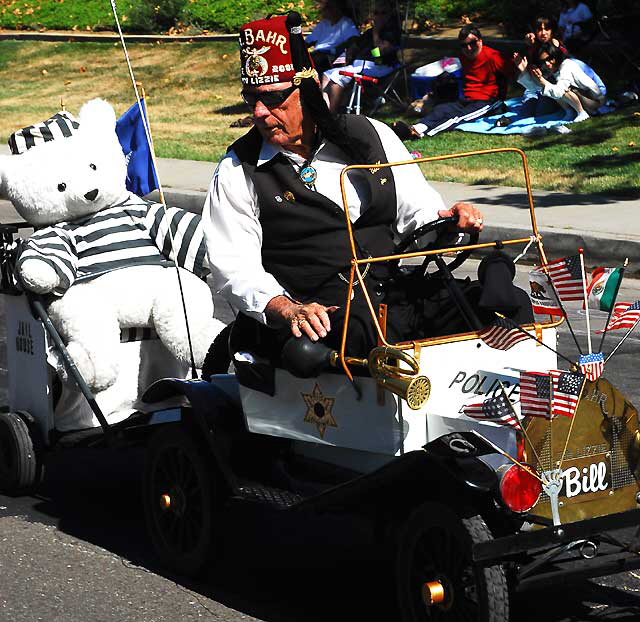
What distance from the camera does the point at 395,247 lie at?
4.66m

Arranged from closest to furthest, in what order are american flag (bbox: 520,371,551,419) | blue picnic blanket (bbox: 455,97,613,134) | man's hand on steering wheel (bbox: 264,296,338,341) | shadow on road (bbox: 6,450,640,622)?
american flag (bbox: 520,371,551,419), man's hand on steering wheel (bbox: 264,296,338,341), shadow on road (bbox: 6,450,640,622), blue picnic blanket (bbox: 455,97,613,134)

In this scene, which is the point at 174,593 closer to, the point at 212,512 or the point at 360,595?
the point at 212,512

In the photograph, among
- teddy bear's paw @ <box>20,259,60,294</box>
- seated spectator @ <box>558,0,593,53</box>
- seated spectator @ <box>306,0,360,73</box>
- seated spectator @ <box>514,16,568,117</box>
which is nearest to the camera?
teddy bear's paw @ <box>20,259,60,294</box>

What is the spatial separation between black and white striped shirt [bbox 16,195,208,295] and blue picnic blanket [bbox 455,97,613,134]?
358 inches

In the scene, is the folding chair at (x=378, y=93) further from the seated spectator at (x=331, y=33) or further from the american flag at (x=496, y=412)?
the american flag at (x=496, y=412)

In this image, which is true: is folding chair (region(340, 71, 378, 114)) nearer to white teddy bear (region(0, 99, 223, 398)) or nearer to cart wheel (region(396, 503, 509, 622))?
white teddy bear (region(0, 99, 223, 398))

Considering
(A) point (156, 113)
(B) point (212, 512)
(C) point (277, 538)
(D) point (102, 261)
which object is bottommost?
(A) point (156, 113)

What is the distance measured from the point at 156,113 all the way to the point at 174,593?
47.9ft

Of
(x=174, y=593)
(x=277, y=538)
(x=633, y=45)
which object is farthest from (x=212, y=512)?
(x=633, y=45)

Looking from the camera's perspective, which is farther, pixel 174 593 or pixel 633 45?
pixel 633 45

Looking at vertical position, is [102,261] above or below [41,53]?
above

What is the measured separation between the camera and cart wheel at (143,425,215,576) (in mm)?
4656

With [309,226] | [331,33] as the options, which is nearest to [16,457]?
[309,226]

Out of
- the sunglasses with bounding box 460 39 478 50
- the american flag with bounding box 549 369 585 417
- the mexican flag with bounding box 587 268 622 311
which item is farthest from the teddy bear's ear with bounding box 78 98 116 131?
the sunglasses with bounding box 460 39 478 50
